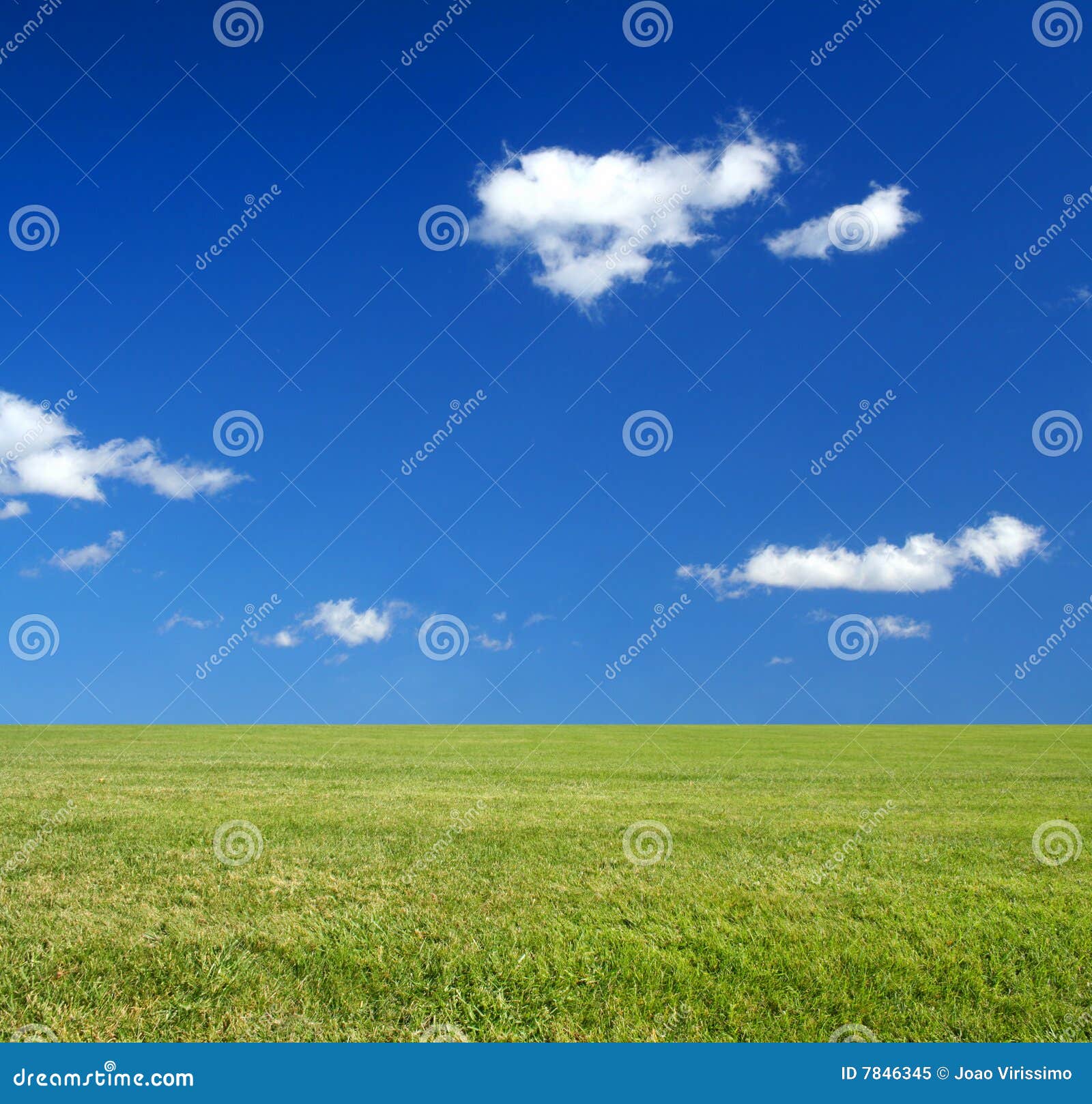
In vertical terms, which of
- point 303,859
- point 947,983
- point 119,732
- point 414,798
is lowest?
point 947,983

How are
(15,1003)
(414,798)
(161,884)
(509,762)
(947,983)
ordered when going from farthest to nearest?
1. (509,762)
2. (414,798)
3. (161,884)
4. (947,983)
5. (15,1003)

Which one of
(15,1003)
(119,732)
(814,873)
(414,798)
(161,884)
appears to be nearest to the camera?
(15,1003)

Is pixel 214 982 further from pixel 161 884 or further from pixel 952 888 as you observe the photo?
pixel 952 888

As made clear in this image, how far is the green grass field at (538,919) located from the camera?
6883mm

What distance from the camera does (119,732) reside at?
147 feet

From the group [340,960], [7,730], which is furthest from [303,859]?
[7,730]

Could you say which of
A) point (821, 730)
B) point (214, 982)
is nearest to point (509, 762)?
point (214, 982)

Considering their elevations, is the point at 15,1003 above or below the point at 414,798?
below

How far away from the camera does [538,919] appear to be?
8.63 meters

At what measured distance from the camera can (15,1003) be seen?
6.93 m

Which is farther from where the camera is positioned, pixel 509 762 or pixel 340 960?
pixel 509 762

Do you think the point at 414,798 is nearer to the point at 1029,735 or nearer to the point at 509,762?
the point at 509,762

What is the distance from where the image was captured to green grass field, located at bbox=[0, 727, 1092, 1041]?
271 inches

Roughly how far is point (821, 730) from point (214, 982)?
5493cm
